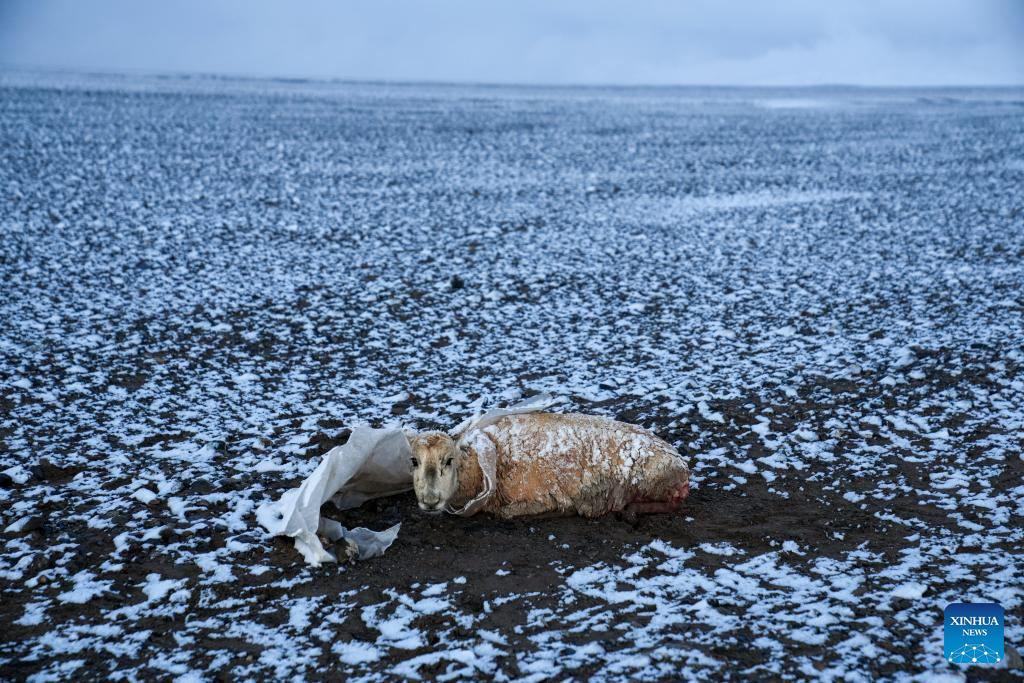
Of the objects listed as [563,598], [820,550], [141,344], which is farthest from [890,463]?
[141,344]

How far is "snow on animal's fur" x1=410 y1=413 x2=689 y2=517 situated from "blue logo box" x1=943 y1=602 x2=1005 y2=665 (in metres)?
1.52

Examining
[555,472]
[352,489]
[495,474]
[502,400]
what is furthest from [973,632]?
[502,400]

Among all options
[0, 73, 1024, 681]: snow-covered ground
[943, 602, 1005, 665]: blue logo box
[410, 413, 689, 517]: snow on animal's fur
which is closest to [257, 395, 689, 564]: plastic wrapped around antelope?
[410, 413, 689, 517]: snow on animal's fur

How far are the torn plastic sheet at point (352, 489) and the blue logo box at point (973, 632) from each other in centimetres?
232

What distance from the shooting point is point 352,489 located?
195 inches

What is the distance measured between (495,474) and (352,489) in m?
0.86

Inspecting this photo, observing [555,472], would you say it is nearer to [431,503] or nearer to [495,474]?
[495,474]

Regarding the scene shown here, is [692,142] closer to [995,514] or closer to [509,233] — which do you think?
[509,233]

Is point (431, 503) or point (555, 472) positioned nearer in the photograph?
point (431, 503)

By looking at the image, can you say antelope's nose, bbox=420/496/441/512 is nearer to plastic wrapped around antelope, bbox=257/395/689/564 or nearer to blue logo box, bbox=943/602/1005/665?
plastic wrapped around antelope, bbox=257/395/689/564

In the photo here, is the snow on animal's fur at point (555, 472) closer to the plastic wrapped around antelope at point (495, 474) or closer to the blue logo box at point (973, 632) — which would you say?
the plastic wrapped around antelope at point (495, 474)

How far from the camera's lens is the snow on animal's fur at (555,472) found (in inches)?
187

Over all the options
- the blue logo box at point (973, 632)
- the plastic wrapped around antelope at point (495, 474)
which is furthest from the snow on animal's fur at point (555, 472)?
the blue logo box at point (973, 632)

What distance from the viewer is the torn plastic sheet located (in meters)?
4.47
